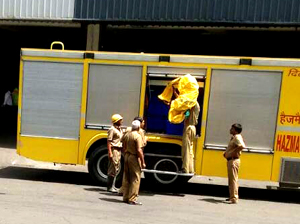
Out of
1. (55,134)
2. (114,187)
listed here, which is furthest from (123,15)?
(114,187)

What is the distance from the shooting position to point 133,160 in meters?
7.89

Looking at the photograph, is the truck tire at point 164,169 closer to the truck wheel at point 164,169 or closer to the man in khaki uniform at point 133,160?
the truck wheel at point 164,169

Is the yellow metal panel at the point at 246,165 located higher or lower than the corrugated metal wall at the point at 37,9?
lower

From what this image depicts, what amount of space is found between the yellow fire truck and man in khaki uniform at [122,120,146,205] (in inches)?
43.7

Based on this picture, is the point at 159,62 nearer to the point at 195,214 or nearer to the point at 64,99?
the point at 64,99

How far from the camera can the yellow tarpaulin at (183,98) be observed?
8.52 metres

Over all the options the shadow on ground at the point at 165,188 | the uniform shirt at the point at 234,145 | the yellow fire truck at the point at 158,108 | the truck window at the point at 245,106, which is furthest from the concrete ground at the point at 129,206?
the truck window at the point at 245,106

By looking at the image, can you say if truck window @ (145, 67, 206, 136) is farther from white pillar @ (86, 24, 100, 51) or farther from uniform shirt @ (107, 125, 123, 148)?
white pillar @ (86, 24, 100, 51)

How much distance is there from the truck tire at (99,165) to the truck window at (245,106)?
234 cm

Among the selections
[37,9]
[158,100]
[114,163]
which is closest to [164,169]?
[114,163]

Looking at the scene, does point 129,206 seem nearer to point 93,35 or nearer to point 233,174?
point 233,174

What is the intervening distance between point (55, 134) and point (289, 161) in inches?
202

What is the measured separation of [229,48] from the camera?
17.7 meters

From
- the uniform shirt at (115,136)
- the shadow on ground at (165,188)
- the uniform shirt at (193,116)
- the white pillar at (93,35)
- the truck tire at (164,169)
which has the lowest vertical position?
the shadow on ground at (165,188)
